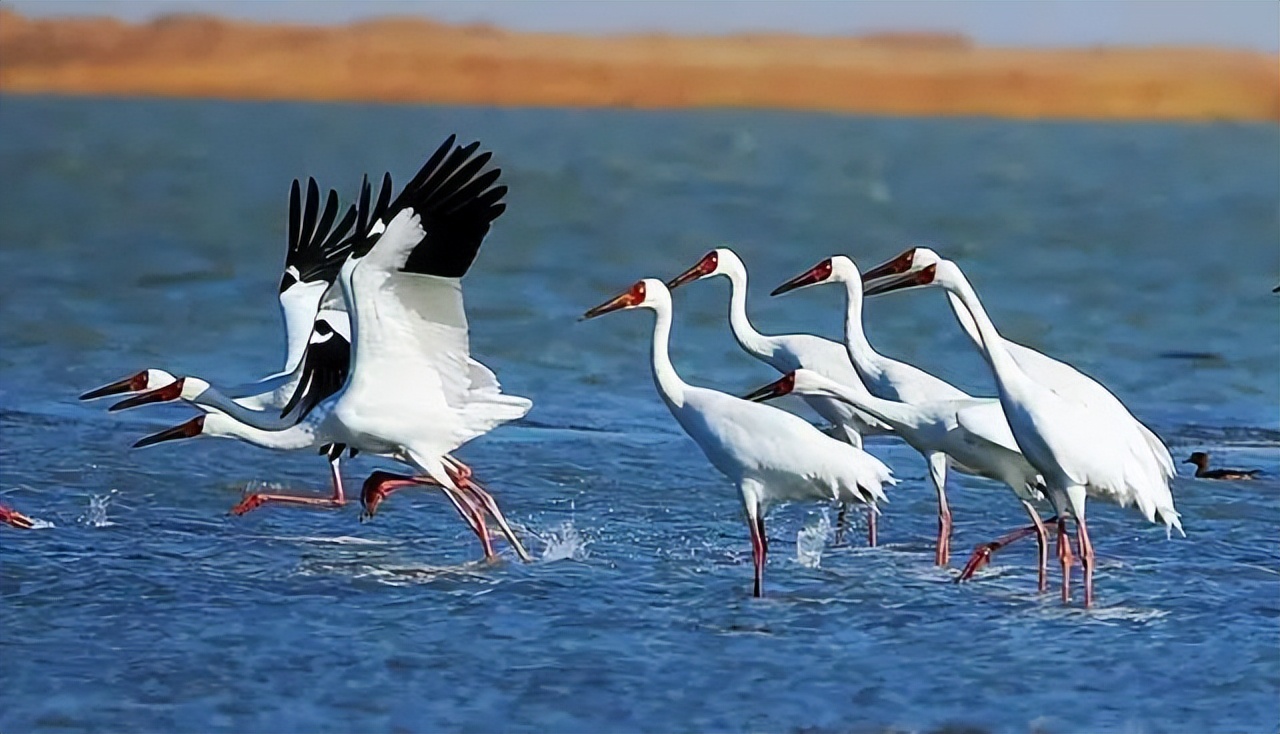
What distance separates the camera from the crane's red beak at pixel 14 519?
34.8 ft

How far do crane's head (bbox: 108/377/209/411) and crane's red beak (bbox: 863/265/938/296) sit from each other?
290 cm

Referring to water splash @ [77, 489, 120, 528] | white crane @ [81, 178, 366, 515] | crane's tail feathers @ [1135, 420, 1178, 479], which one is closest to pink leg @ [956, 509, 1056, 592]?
crane's tail feathers @ [1135, 420, 1178, 479]

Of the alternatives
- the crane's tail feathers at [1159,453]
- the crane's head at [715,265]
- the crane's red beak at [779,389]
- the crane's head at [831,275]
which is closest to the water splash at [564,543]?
the crane's red beak at [779,389]

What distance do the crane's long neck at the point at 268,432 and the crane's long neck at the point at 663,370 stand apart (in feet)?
4.70

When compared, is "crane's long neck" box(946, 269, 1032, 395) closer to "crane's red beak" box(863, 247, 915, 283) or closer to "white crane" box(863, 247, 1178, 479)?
"white crane" box(863, 247, 1178, 479)

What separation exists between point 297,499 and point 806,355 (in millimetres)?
2258

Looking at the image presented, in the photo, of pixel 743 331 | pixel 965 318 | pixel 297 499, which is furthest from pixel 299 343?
pixel 965 318

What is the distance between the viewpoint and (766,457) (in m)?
9.71

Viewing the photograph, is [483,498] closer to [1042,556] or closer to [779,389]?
[779,389]

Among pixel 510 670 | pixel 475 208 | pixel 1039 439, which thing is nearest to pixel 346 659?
pixel 510 670

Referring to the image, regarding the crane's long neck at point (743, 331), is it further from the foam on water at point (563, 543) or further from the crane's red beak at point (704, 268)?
the foam on water at point (563, 543)

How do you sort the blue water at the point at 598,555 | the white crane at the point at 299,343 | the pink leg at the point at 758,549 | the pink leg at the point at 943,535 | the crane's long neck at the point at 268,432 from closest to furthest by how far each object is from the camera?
the blue water at the point at 598,555 → the pink leg at the point at 758,549 → the pink leg at the point at 943,535 → the crane's long neck at the point at 268,432 → the white crane at the point at 299,343

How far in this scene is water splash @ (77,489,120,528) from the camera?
35.9ft

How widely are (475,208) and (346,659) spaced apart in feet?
6.12
